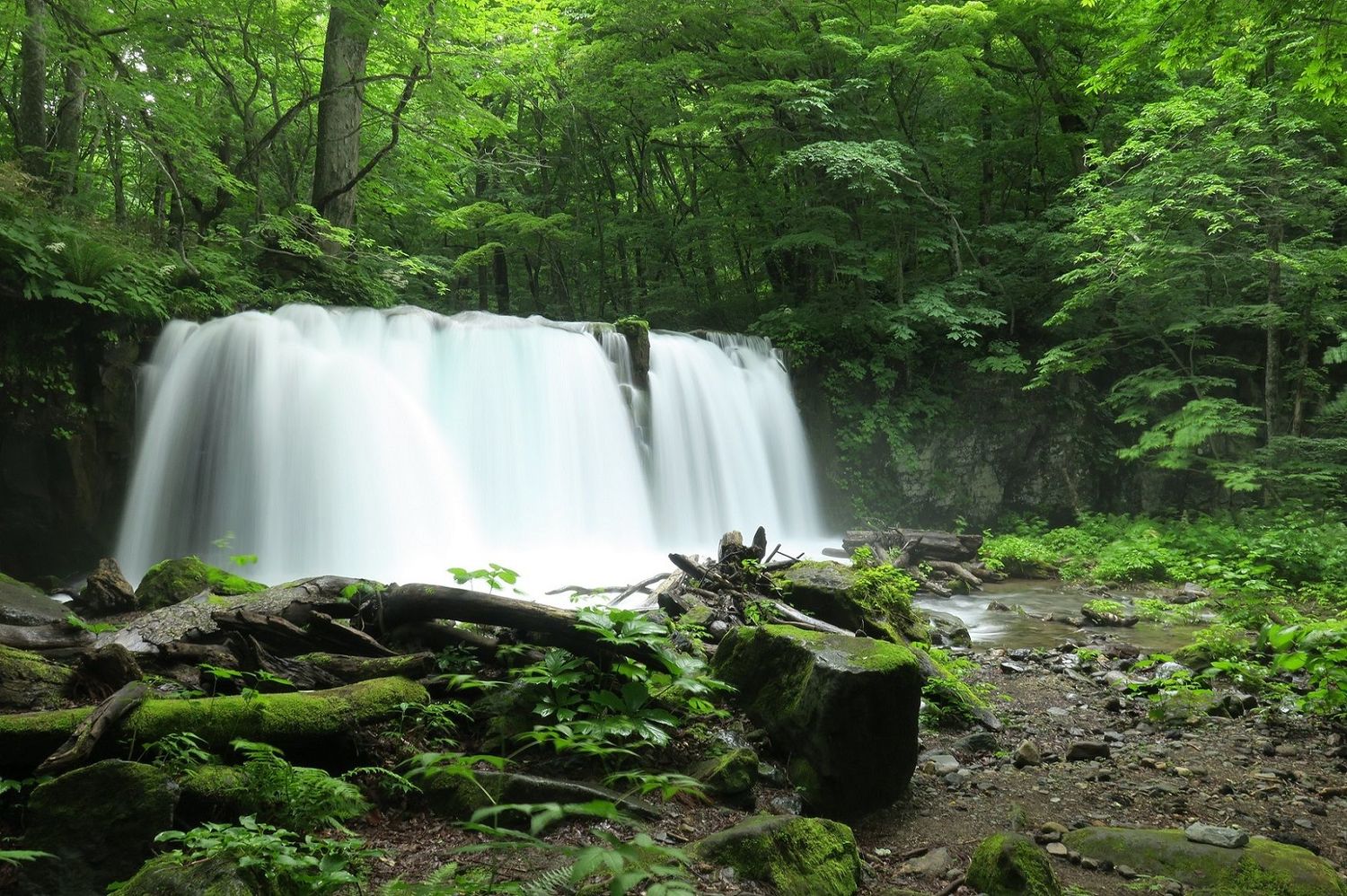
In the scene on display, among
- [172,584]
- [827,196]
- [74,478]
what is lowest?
[172,584]

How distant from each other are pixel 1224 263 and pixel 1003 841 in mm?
12391

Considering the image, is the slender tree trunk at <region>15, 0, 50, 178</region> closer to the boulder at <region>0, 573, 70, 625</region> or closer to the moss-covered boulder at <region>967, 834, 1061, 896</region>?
the boulder at <region>0, 573, 70, 625</region>

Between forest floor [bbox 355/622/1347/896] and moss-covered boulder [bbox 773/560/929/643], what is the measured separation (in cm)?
88

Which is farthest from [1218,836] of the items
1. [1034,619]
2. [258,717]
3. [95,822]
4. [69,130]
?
[69,130]

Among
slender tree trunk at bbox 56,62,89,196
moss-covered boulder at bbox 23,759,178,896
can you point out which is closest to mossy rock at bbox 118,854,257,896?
moss-covered boulder at bbox 23,759,178,896

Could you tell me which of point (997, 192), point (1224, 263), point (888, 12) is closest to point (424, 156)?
point (888, 12)

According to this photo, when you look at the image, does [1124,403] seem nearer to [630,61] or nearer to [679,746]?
[630,61]

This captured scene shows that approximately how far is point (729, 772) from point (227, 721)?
1.87 metres

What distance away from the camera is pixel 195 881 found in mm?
1713

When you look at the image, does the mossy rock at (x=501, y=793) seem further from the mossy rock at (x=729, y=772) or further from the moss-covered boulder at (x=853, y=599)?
the moss-covered boulder at (x=853, y=599)

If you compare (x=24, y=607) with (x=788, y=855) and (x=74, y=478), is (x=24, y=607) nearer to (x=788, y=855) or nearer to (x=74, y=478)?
(x=788, y=855)

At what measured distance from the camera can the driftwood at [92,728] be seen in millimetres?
2164

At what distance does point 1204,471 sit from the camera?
1323 cm

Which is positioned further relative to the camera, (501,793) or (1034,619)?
(1034,619)
